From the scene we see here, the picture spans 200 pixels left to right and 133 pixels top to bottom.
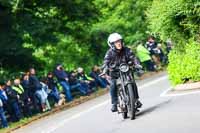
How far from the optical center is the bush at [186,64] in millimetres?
17828

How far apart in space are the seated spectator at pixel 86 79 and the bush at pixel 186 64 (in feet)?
28.6

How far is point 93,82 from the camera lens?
2867 centimetres

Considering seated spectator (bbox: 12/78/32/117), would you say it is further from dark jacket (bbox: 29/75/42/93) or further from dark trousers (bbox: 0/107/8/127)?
dark trousers (bbox: 0/107/8/127)

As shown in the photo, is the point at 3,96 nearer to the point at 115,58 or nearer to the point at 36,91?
the point at 36,91

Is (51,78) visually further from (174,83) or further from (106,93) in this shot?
(174,83)

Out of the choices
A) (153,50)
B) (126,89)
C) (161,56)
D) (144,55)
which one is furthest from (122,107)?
(161,56)

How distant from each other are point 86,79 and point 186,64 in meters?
10.3

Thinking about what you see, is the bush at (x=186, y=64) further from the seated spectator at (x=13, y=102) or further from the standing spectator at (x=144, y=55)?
the standing spectator at (x=144, y=55)

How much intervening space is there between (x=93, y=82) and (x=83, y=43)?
4.71 m

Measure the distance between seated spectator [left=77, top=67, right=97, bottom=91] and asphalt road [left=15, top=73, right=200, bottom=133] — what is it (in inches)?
306

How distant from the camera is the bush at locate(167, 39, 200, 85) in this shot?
58.5 feet

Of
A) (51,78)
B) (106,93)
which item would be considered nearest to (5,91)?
(51,78)

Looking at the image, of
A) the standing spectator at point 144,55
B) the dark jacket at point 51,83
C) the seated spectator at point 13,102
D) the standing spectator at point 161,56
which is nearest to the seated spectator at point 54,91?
the dark jacket at point 51,83

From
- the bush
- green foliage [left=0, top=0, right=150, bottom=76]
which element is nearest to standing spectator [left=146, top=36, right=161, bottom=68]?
green foliage [left=0, top=0, right=150, bottom=76]
